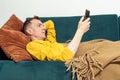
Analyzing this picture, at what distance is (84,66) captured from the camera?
1391 mm

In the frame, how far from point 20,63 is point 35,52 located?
0.16 m

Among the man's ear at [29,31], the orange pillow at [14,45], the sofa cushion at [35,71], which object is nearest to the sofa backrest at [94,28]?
the man's ear at [29,31]

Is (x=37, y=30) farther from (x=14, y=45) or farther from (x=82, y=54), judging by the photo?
(x=82, y=54)

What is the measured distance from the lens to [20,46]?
163 cm

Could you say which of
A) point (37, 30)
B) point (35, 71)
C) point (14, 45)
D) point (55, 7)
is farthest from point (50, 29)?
point (35, 71)

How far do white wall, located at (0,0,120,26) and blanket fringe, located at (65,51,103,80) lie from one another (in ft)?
3.23

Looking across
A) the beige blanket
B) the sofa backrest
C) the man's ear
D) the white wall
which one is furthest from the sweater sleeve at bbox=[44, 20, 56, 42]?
the beige blanket

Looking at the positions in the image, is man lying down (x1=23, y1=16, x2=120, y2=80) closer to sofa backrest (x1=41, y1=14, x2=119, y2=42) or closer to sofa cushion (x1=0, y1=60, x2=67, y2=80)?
sofa cushion (x1=0, y1=60, x2=67, y2=80)

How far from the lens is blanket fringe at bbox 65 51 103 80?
4.46 ft

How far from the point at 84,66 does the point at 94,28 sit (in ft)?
2.59

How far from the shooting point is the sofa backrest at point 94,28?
210cm

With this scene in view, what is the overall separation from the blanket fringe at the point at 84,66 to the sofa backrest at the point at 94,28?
2.35 ft

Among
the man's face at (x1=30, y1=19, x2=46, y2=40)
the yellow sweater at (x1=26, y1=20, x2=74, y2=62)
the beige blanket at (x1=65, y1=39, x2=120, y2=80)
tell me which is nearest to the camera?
the beige blanket at (x1=65, y1=39, x2=120, y2=80)

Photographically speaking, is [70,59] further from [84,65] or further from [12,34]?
[12,34]
